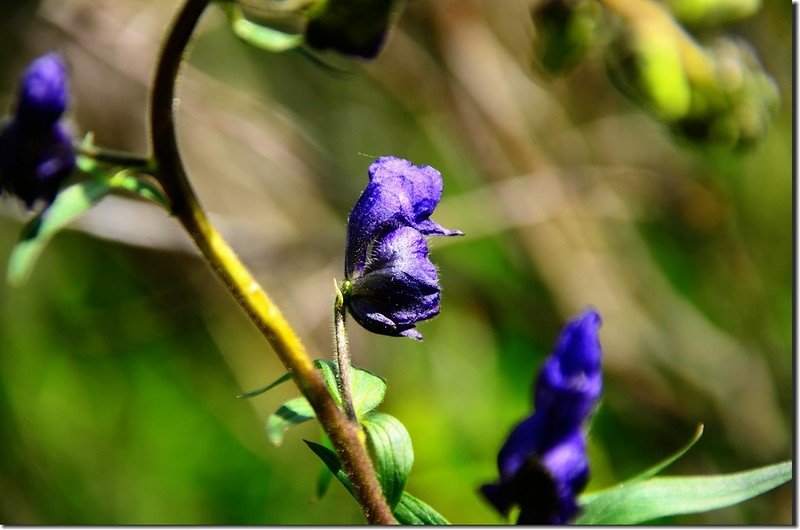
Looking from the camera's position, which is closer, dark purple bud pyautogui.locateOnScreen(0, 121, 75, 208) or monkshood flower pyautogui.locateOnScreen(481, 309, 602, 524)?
monkshood flower pyautogui.locateOnScreen(481, 309, 602, 524)

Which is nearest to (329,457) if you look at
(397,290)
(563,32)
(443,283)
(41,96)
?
(397,290)

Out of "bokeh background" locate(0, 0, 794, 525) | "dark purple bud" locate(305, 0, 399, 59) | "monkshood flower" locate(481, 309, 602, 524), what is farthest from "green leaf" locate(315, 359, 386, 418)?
"bokeh background" locate(0, 0, 794, 525)

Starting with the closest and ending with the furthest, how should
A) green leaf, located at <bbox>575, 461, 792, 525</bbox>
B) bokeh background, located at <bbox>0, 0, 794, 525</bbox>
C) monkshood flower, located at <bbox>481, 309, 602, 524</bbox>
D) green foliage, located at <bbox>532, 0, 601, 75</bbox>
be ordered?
monkshood flower, located at <bbox>481, 309, 602, 524</bbox>
green leaf, located at <bbox>575, 461, 792, 525</bbox>
green foliage, located at <bbox>532, 0, 601, 75</bbox>
bokeh background, located at <bbox>0, 0, 794, 525</bbox>

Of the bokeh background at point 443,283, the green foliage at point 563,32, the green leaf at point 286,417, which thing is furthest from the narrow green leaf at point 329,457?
the bokeh background at point 443,283

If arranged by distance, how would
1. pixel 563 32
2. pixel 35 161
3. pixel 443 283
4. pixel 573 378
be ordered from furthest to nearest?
pixel 443 283 < pixel 563 32 < pixel 35 161 < pixel 573 378

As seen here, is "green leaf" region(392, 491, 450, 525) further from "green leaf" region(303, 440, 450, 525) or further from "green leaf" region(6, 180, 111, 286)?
"green leaf" region(6, 180, 111, 286)

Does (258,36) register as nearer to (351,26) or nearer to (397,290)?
(351,26)

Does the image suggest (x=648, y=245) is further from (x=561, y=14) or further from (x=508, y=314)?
(x=561, y=14)
